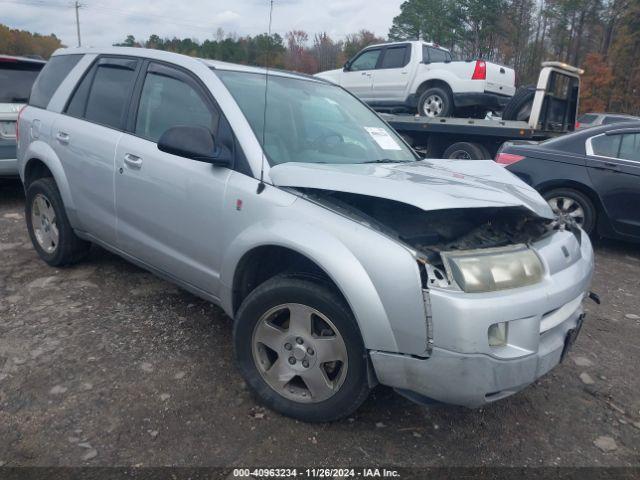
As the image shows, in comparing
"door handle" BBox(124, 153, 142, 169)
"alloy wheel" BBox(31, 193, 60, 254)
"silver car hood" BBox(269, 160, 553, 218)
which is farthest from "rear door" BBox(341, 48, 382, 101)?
"silver car hood" BBox(269, 160, 553, 218)

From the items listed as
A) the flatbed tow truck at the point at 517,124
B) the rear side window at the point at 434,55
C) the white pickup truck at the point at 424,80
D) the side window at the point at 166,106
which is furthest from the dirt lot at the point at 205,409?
the rear side window at the point at 434,55

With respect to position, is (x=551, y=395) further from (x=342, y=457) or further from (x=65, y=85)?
(x=65, y=85)

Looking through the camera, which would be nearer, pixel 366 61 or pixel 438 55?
pixel 438 55

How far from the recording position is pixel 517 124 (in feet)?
26.3

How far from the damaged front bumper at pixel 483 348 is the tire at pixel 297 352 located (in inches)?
6.4

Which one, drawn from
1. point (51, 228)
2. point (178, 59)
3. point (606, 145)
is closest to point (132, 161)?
point (178, 59)

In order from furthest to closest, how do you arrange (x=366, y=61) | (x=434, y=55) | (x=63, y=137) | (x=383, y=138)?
(x=366, y=61) → (x=434, y=55) → (x=63, y=137) → (x=383, y=138)

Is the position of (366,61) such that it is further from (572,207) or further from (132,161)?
(132,161)

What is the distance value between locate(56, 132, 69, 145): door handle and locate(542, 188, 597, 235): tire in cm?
490

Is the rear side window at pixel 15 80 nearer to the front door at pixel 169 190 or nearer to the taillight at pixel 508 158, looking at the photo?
the front door at pixel 169 190

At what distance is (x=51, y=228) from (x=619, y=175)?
5716 mm

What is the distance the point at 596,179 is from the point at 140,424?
17.8 ft

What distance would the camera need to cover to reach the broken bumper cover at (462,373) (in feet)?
6.70

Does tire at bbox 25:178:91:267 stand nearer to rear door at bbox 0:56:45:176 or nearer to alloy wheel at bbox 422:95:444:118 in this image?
rear door at bbox 0:56:45:176
